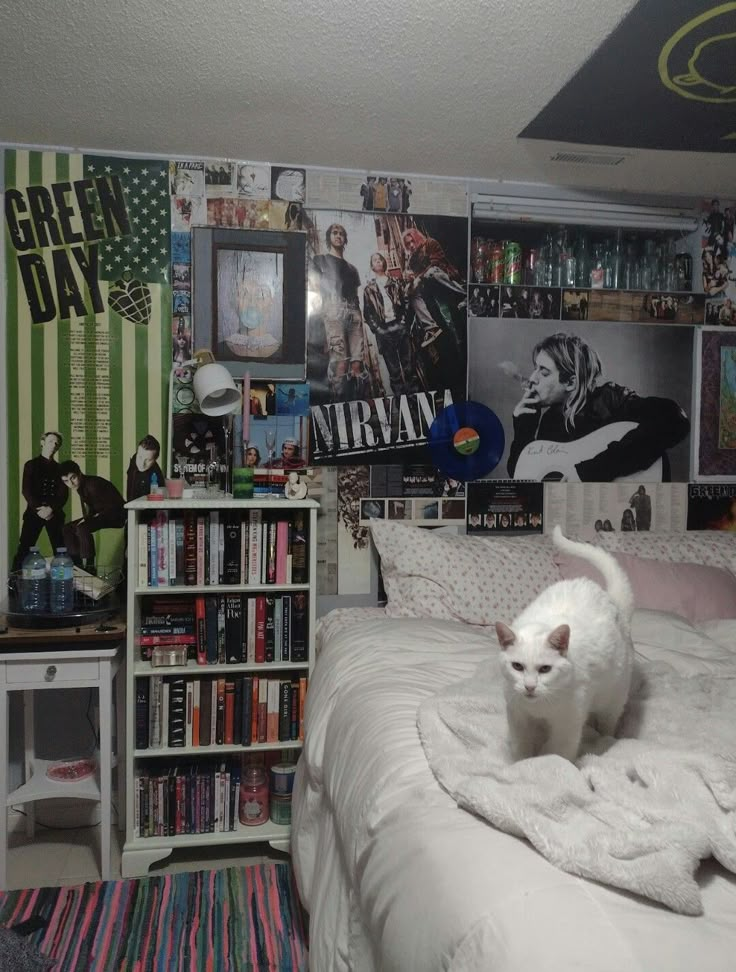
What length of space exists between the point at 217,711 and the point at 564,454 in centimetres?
162

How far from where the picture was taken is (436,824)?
1.22 m

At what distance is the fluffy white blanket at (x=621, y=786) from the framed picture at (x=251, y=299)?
4.97 feet

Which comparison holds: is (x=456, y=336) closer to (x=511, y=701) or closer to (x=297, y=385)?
(x=297, y=385)

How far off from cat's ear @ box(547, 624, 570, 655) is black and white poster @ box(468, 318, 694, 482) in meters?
1.70

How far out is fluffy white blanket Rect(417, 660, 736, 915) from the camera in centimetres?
102

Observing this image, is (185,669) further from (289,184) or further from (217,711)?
(289,184)

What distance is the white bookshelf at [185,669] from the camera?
240 centimetres

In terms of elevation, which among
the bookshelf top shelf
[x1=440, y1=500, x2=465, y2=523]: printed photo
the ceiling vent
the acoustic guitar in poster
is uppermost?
the ceiling vent

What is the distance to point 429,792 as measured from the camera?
134 cm

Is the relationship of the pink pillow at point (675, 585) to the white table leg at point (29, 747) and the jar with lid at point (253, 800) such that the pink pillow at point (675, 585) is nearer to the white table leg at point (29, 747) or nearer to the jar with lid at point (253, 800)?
the jar with lid at point (253, 800)

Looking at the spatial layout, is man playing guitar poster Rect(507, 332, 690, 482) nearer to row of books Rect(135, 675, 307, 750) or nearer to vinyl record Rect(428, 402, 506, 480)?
vinyl record Rect(428, 402, 506, 480)

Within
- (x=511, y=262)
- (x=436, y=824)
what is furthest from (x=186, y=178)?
(x=436, y=824)

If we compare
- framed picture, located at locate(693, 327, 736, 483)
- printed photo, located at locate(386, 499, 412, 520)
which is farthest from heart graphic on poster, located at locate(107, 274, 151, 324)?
framed picture, located at locate(693, 327, 736, 483)

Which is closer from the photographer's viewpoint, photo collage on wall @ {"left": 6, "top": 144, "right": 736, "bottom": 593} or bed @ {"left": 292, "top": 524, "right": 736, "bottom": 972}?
bed @ {"left": 292, "top": 524, "right": 736, "bottom": 972}
